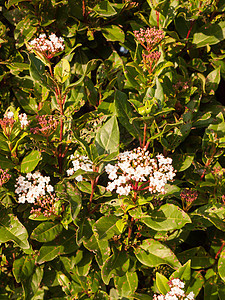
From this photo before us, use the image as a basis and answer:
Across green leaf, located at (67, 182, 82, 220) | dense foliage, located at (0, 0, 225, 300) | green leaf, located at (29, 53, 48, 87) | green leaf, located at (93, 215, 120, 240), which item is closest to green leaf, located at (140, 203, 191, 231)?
dense foliage, located at (0, 0, 225, 300)

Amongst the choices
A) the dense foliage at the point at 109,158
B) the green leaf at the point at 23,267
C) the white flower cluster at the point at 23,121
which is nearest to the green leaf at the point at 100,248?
the dense foliage at the point at 109,158

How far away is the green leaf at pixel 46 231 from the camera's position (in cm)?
231

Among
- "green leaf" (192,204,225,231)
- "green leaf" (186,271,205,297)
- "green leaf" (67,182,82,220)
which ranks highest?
"green leaf" (67,182,82,220)

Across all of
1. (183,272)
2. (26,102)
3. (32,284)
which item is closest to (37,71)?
(26,102)

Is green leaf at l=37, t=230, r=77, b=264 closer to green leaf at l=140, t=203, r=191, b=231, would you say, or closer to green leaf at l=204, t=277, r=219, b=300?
green leaf at l=140, t=203, r=191, b=231

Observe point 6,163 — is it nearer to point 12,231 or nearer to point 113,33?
point 12,231

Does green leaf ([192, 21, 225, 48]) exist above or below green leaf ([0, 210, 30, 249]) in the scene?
above

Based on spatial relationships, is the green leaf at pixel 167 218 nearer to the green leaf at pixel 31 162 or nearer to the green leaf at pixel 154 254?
the green leaf at pixel 154 254

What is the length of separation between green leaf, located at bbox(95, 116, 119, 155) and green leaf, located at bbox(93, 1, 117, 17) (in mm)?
1027

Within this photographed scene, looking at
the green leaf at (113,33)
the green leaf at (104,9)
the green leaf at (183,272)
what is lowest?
the green leaf at (183,272)

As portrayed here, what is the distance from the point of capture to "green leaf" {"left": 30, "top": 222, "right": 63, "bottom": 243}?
2309 mm

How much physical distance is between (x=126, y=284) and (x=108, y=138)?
44.1 inches

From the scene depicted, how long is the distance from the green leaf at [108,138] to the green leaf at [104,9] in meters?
1.03

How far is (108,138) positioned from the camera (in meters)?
2.31
